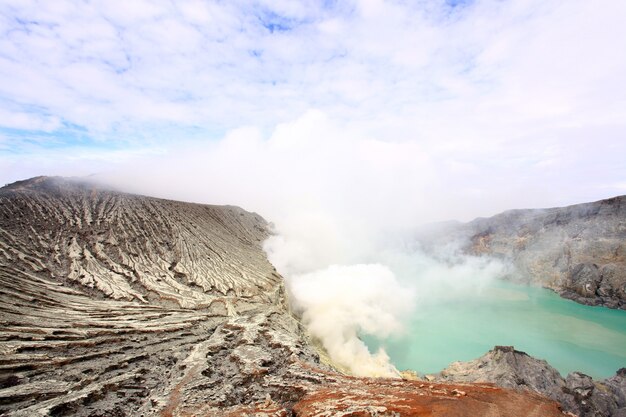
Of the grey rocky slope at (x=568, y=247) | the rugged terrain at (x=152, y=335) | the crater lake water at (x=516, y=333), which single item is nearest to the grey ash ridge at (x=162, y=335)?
the rugged terrain at (x=152, y=335)

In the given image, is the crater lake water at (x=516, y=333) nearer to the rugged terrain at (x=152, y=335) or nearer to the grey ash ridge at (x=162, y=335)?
the grey ash ridge at (x=162, y=335)

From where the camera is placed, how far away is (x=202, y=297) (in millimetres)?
26625

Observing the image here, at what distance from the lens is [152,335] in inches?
737

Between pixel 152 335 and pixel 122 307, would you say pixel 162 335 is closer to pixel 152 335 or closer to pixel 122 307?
pixel 152 335

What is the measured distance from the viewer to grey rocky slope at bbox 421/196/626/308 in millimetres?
62000

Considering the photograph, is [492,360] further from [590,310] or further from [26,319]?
[590,310]

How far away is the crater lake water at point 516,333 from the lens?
3844cm

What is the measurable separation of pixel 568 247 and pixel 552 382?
64.4m

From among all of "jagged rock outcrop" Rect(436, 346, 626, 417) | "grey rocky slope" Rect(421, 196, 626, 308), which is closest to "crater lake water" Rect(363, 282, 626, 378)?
"grey rocky slope" Rect(421, 196, 626, 308)

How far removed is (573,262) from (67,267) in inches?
3607

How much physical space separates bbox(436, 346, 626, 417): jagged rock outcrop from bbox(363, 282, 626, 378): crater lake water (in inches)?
399

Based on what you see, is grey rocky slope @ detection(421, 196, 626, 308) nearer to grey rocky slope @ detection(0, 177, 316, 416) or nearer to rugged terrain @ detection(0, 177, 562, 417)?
grey rocky slope @ detection(0, 177, 316, 416)

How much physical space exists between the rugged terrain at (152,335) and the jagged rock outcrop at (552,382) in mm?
13902

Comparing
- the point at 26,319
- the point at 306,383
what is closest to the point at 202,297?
the point at 26,319
